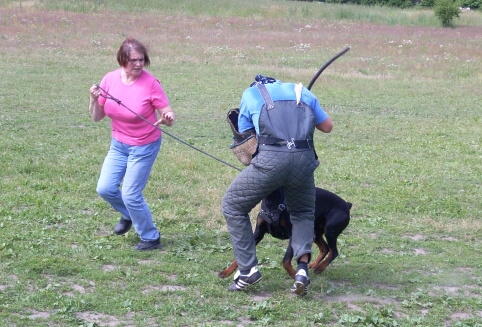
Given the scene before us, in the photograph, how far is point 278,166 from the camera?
15.5ft

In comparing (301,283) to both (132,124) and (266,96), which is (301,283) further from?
(132,124)

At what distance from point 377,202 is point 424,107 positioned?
8.71 m

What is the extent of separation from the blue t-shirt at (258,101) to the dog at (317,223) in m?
0.62

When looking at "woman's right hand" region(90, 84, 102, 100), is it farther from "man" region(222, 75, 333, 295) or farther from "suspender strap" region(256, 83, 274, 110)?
"suspender strap" region(256, 83, 274, 110)

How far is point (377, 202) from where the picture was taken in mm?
8078

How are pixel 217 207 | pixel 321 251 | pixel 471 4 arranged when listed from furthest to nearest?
pixel 471 4
pixel 217 207
pixel 321 251

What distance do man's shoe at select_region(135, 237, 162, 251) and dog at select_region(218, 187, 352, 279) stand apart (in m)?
0.97

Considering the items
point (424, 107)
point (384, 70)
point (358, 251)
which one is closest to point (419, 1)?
point (384, 70)

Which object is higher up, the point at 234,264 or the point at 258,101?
the point at 258,101

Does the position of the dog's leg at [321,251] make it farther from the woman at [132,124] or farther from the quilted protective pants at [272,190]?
the woman at [132,124]

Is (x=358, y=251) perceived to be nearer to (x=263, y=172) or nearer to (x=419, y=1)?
(x=263, y=172)

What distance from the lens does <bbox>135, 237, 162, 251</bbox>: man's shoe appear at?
20.1ft

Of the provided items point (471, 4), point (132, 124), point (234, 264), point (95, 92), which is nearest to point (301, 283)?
point (234, 264)

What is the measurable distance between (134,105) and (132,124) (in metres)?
0.18
